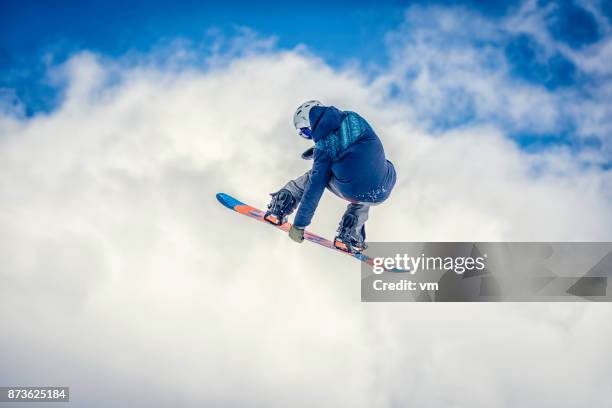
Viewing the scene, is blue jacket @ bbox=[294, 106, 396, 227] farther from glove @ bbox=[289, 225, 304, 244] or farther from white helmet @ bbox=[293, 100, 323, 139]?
white helmet @ bbox=[293, 100, 323, 139]

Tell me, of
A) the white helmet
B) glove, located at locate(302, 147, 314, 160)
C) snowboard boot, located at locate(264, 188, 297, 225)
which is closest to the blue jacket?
the white helmet

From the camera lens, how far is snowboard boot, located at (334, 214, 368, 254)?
42.0 feet

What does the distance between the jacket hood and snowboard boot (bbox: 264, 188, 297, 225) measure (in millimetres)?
2594

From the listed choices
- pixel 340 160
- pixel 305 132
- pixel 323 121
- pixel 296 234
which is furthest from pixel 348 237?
pixel 323 121

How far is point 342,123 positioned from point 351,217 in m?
2.89

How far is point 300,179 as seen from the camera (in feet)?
42.3

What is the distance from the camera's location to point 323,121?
1027cm

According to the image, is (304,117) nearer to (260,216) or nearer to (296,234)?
(296,234)

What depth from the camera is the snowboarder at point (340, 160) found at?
1048cm

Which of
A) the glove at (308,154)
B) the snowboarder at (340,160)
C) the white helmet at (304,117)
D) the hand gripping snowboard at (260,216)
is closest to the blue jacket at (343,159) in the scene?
the snowboarder at (340,160)

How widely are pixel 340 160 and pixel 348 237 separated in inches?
105

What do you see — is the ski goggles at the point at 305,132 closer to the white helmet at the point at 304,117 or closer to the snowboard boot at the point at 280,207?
the white helmet at the point at 304,117

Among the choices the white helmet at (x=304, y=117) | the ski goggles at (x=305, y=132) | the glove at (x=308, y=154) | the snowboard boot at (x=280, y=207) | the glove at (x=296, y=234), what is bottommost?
the glove at (x=296, y=234)

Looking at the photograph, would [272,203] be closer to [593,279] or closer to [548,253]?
[548,253]
